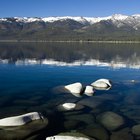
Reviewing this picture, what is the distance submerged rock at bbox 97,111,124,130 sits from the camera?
2758 cm

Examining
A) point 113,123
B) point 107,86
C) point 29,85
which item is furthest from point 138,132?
point 29,85

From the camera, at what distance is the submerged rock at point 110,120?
27.6m

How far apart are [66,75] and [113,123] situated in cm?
3284

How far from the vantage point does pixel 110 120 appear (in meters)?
29.3

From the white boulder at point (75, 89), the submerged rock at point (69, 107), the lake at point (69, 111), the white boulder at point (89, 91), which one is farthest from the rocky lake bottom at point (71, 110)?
the white boulder at point (75, 89)

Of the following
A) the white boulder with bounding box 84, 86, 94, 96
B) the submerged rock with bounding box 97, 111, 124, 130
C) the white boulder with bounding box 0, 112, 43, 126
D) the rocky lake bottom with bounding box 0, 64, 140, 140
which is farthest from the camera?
the white boulder with bounding box 84, 86, 94, 96

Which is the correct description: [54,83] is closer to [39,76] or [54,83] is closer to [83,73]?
[39,76]

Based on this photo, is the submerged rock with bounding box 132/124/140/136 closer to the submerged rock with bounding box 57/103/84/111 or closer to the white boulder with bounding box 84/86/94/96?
Answer: the submerged rock with bounding box 57/103/84/111

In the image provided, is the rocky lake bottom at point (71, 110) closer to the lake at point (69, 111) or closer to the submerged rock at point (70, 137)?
the lake at point (69, 111)

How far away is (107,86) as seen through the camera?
4622 cm

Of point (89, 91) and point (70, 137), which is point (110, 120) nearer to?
point (70, 137)

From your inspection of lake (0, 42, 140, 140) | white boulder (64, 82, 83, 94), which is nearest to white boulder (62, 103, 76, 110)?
lake (0, 42, 140, 140)

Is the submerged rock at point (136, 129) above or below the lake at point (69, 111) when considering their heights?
below

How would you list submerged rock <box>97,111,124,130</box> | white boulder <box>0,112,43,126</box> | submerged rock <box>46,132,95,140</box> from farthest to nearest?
submerged rock <box>97,111,124,130</box>, white boulder <box>0,112,43,126</box>, submerged rock <box>46,132,95,140</box>
